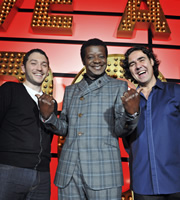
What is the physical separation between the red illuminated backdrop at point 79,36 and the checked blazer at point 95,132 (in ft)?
3.23

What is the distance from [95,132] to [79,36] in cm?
169

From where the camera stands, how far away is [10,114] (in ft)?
5.68

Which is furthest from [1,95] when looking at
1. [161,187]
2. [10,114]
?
[161,187]

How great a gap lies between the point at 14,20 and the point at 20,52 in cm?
65

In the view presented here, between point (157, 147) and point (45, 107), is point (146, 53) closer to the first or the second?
point (157, 147)

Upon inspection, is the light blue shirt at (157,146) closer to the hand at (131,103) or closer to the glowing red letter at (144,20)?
the hand at (131,103)

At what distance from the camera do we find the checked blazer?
53.9 inches

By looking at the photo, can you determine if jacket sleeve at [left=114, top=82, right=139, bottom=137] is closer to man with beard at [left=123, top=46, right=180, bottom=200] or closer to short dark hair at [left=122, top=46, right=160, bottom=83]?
man with beard at [left=123, top=46, right=180, bottom=200]

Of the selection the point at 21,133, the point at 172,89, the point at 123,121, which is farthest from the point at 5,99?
the point at 172,89

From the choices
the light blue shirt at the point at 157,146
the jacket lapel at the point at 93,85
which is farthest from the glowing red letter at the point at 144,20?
the light blue shirt at the point at 157,146

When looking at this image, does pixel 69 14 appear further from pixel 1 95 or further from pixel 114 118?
pixel 114 118

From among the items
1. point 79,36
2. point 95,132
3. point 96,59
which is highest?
point 79,36

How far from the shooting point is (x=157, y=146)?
57.3 inches

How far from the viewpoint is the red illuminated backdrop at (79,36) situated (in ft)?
8.61
